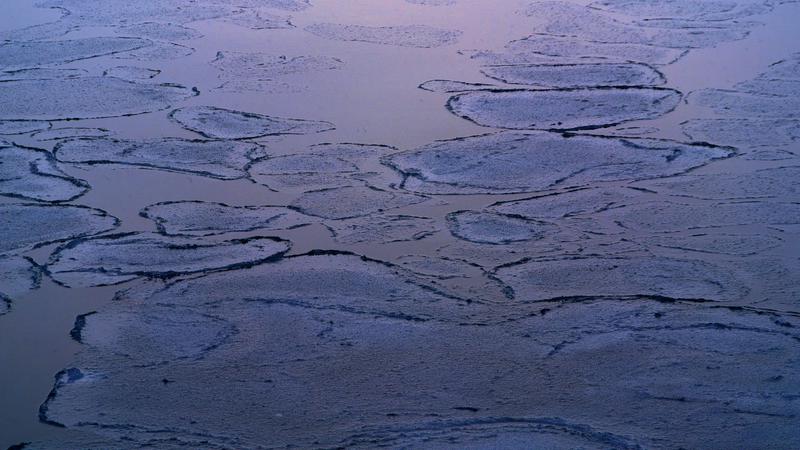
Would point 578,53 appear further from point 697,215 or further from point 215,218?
point 215,218

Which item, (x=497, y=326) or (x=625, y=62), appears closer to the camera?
(x=497, y=326)

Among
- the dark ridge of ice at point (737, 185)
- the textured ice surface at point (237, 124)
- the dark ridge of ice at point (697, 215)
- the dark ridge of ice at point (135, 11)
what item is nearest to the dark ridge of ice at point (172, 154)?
the textured ice surface at point (237, 124)

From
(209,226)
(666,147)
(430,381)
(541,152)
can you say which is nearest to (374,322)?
(430,381)

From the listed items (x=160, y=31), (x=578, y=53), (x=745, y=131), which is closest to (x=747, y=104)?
(x=745, y=131)

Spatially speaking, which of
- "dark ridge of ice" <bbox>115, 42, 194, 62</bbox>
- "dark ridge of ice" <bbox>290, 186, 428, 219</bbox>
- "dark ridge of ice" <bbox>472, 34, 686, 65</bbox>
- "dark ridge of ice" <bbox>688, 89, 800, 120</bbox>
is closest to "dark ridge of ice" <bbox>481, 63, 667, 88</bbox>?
"dark ridge of ice" <bbox>472, 34, 686, 65</bbox>

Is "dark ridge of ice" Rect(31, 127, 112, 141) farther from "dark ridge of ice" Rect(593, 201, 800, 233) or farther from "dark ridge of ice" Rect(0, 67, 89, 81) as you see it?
"dark ridge of ice" Rect(593, 201, 800, 233)

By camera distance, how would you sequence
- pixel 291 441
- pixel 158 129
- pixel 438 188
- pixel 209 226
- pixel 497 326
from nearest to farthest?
pixel 291 441, pixel 497 326, pixel 209 226, pixel 438 188, pixel 158 129

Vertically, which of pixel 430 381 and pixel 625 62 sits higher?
pixel 625 62

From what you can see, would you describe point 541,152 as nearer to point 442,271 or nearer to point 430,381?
point 442,271
